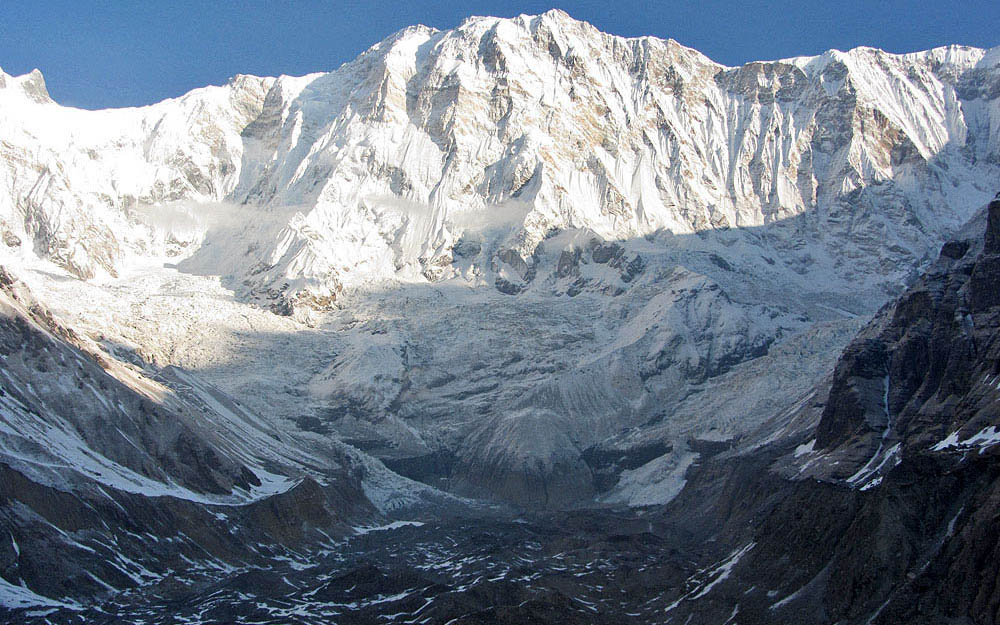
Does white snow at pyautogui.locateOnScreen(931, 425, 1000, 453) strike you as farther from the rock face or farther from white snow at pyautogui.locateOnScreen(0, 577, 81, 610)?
white snow at pyautogui.locateOnScreen(0, 577, 81, 610)

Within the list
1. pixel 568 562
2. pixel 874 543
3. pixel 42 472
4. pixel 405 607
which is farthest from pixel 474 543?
pixel 874 543

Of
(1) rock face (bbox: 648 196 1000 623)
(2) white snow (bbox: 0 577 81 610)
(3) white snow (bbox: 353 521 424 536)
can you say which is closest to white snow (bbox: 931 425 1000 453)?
(1) rock face (bbox: 648 196 1000 623)

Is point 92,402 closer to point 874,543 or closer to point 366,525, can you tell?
point 366,525

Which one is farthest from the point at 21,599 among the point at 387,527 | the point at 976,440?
the point at 387,527

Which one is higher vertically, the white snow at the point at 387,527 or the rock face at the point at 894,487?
the rock face at the point at 894,487

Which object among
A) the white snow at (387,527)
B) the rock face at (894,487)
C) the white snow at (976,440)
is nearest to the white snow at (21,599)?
the rock face at (894,487)

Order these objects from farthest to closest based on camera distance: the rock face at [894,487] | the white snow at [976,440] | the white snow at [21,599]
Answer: the white snow at [21,599] < the white snow at [976,440] < the rock face at [894,487]

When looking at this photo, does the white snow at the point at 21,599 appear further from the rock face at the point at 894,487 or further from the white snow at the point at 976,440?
the white snow at the point at 976,440

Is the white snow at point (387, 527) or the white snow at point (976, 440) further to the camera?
the white snow at point (387, 527)

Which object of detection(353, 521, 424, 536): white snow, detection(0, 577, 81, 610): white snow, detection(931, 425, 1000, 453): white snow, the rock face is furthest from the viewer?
detection(353, 521, 424, 536): white snow
